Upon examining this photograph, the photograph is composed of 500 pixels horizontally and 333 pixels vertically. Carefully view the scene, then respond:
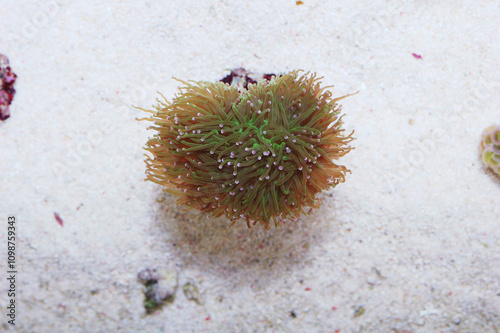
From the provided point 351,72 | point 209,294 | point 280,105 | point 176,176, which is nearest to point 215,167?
point 176,176

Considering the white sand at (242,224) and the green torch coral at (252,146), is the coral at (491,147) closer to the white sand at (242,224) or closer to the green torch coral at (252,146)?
the white sand at (242,224)

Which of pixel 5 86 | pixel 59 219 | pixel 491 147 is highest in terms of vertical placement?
pixel 5 86

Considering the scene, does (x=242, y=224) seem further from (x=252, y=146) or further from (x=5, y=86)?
(x=5, y=86)

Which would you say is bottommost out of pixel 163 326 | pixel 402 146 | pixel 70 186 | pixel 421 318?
pixel 421 318

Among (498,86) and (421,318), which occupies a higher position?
(498,86)

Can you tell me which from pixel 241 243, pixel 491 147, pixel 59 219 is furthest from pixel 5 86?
pixel 491 147

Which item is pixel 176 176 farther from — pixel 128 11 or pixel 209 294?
pixel 128 11

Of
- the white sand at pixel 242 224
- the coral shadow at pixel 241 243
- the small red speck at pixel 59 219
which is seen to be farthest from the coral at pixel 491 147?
the small red speck at pixel 59 219
